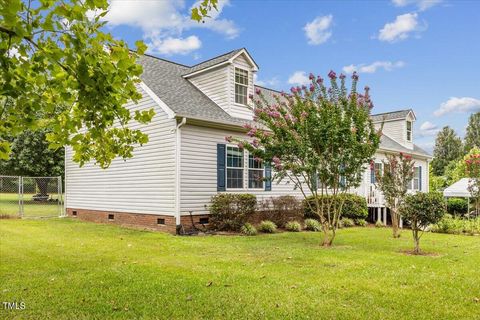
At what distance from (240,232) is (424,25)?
32.4 feet

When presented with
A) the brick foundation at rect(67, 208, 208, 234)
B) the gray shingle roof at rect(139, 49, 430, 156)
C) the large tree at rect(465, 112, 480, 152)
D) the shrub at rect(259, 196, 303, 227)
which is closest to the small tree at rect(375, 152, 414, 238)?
the gray shingle roof at rect(139, 49, 430, 156)

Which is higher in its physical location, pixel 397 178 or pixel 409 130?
pixel 409 130

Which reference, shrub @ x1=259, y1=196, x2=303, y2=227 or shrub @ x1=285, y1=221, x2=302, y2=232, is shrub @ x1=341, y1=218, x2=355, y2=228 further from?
shrub @ x1=285, y1=221, x2=302, y2=232

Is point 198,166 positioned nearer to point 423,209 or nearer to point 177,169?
point 177,169

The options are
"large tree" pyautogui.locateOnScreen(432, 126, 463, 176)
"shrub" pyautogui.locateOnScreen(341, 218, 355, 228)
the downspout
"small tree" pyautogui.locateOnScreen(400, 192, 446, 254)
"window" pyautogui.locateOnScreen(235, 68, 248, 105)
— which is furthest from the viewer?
"large tree" pyautogui.locateOnScreen(432, 126, 463, 176)

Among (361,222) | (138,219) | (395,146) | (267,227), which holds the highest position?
(395,146)

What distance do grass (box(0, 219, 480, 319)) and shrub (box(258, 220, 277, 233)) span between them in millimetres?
2723

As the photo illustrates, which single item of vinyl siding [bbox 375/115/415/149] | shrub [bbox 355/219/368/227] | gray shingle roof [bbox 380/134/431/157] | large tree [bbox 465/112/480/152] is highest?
large tree [bbox 465/112/480/152]

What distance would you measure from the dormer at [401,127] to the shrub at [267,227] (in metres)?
13.9

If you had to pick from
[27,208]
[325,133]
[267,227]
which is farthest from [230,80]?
[27,208]

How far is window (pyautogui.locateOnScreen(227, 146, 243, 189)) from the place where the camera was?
1319 centimetres

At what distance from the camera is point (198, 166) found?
12242 mm

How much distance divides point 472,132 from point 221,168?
4806 cm

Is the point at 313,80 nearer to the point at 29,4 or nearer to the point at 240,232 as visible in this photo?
the point at 240,232
